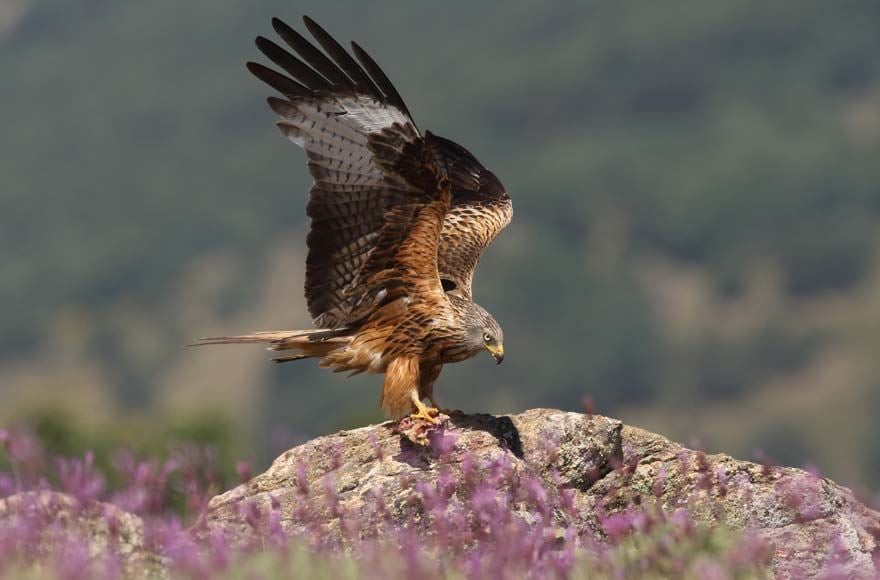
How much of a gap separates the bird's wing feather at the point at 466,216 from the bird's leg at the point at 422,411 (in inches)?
53.9

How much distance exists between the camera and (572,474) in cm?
966

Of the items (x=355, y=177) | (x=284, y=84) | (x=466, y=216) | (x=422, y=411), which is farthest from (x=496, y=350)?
(x=466, y=216)

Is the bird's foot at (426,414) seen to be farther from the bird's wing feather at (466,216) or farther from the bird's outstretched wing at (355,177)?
the bird's wing feather at (466,216)

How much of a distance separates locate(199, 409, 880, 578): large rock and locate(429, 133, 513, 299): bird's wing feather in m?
2.01

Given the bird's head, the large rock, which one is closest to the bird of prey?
Result: the bird's head

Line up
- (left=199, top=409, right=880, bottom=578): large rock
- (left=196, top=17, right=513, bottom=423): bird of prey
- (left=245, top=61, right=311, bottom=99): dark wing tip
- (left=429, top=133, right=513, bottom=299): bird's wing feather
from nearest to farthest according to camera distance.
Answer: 1. (left=199, top=409, right=880, bottom=578): large rock
2. (left=196, top=17, right=513, bottom=423): bird of prey
3. (left=245, top=61, right=311, bottom=99): dark wing tip
4. (left=429, top=133, right=513, bottom=299): bird's wing feather

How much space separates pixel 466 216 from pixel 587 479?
4233 mm

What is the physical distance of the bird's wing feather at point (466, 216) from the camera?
12.2 metres

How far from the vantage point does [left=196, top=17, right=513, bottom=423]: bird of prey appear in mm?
10539

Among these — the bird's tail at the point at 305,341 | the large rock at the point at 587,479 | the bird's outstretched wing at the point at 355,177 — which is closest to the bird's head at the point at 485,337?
the large rock at the point at 587,479

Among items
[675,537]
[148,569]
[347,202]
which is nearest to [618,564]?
[675,537]

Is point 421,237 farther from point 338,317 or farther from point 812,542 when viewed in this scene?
point 812,542

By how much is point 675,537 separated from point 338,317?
5.45m

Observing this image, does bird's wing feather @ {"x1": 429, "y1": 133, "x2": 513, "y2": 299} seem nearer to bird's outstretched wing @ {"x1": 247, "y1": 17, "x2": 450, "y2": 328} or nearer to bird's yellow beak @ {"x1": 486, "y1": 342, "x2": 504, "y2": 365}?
bird's outstretched wing @ {"x1": 247, "y1": 17, "x2": 450, "y2": 328}
